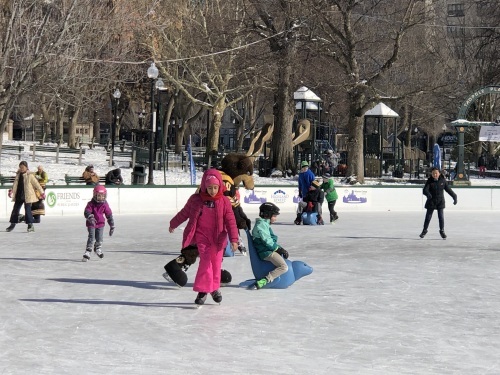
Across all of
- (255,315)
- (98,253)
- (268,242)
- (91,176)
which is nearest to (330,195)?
(91,176)

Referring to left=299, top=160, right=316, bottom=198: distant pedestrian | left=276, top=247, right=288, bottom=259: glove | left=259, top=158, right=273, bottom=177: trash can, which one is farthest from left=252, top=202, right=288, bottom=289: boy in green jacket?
left=259, top=158, right=273, bottom=177: trash can

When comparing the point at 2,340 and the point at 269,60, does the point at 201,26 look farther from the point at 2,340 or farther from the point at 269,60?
the point at 2,340

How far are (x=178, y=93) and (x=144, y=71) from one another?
5.60 m

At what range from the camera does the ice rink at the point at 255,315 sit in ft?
26.4

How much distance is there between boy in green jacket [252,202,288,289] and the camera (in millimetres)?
11961

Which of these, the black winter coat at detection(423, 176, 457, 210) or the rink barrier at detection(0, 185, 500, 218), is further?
the rink barrier at detection(0, 185, 500, 218)

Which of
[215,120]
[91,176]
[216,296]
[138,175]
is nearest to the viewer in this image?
[216,296]

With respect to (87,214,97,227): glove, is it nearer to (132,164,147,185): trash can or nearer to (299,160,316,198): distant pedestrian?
(299,160,316,198): distant pedestrian

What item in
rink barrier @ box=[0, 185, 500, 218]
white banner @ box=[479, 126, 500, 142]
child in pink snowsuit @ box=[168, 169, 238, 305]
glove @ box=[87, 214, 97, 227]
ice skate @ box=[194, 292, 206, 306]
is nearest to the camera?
child in pink snowsuit @ box=[168, 169, 238, 305]

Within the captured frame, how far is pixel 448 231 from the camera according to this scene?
23.2 metres

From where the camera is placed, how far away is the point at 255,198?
31.0 meters

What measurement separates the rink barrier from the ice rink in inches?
369

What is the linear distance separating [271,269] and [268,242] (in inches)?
19.0

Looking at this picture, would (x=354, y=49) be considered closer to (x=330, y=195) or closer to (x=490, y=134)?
(x=490, y=134)
